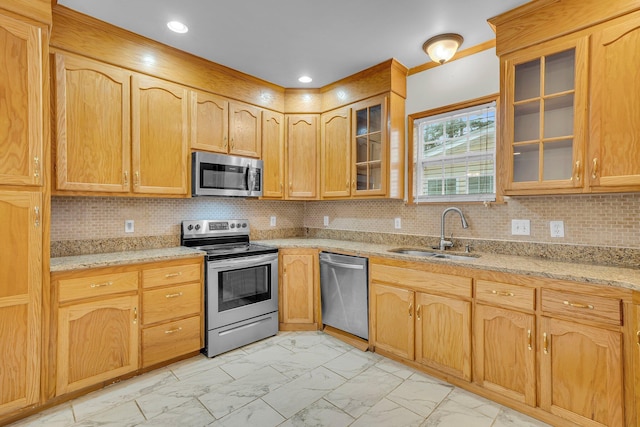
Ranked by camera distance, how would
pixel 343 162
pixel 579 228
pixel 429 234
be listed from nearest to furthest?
pixel 579 228, pixel 429 234, pixel 343 162

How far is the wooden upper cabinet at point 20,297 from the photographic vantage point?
1747mm

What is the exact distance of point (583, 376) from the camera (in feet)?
5.53

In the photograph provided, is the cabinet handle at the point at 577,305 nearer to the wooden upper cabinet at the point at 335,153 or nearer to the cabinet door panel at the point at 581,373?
the cabinet door panel at the point at 581,373

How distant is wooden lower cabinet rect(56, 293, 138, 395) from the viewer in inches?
78.7

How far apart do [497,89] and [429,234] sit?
131 cm

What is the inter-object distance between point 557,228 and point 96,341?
3276 millimetres

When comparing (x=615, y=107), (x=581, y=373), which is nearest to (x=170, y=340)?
(x=581, y=373)

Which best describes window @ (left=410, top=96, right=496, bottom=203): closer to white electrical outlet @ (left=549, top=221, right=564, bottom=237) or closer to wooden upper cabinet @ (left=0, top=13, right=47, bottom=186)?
white electrical outlet @ (left=549, top=221, right=564, bottom=237)

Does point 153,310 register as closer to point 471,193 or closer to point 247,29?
point 247,29

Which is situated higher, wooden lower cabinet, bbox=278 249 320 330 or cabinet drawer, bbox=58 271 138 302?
cabinet drawer, bbox=58 271 138 302

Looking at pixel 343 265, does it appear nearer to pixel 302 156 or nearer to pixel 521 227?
pixel 302 156

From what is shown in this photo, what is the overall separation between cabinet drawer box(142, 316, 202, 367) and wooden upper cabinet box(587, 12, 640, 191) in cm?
297

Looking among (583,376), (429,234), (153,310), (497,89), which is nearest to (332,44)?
(497,89)

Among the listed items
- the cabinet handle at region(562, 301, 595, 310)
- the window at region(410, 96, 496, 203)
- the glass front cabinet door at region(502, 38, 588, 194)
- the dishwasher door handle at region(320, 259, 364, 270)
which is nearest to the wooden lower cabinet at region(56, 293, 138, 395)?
the dishwasher door handle at region(320, 259, 364, 270)
